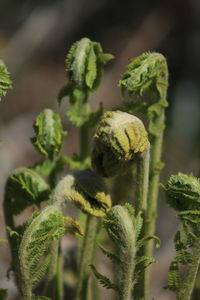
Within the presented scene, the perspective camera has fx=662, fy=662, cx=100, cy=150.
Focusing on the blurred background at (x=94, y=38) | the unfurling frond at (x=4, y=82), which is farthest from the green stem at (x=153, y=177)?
the blurred background at (x=94, y=38)

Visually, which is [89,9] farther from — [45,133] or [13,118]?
[45,133]

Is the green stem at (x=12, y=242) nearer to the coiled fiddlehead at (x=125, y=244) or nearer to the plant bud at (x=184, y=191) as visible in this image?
the coiled fiddlehead at (x=125, y=244)

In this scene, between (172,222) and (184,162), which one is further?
(184,162)

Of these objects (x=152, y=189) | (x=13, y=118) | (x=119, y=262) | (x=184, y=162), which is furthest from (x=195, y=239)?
(x=13, y=118)

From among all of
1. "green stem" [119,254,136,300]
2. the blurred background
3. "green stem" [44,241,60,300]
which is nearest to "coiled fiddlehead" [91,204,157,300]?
"green stem" [119,254,136,300]

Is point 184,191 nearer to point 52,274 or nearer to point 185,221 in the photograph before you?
point 185,221

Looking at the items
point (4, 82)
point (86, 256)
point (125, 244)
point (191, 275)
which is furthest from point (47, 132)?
point (191, 275)

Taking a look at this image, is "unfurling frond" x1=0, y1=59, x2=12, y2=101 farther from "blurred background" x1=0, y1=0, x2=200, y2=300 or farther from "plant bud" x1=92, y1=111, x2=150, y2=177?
"blurred background" x1=0, y1=0, x2=200, y2=300
